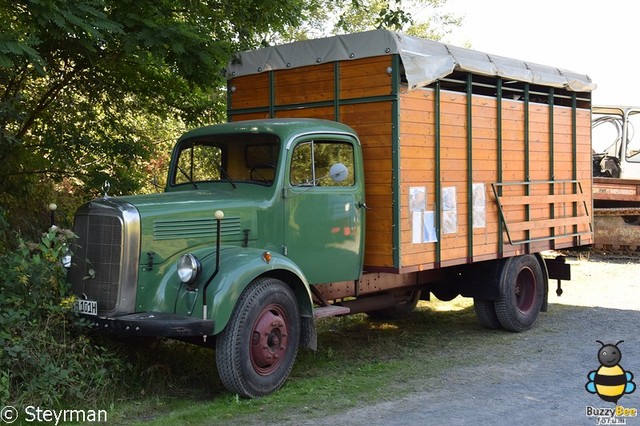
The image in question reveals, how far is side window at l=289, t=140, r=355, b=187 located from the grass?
5.69 ft

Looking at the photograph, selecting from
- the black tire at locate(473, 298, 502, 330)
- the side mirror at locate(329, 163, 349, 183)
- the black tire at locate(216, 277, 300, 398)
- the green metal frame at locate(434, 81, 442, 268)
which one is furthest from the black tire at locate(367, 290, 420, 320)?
the black tire at locate(216, 277, 300, 398)

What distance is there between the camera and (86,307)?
226 inches

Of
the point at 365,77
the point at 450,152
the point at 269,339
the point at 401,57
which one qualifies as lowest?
the point at 269,339

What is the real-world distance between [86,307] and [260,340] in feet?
4.44

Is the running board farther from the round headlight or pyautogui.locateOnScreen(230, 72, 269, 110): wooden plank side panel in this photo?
pyautogui.locateOnScreen(230, 72, 269, 110): wooden plank side panel

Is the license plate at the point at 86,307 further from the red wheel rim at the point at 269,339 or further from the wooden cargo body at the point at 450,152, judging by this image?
the wooden cargo body at the point at 450,152

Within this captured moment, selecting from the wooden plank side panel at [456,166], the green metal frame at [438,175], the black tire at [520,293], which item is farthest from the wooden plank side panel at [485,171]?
the green metal frame at [438,175]

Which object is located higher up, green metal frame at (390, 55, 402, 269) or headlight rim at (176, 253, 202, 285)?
green metal frame at (390, 55, 402, 269)

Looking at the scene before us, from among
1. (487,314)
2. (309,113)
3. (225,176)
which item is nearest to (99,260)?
(225,176)

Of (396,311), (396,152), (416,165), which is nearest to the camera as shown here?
(396,152)

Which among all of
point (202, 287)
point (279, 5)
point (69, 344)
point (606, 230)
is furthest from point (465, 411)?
point (606, 230)

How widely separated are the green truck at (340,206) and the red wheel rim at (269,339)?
0.5 inches

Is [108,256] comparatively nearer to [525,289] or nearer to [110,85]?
[110,85]

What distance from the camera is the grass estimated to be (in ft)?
18.0
